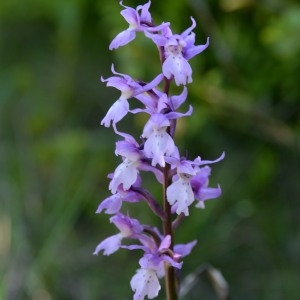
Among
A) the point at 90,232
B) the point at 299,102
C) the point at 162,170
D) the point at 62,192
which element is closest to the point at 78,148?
the point at 62,192

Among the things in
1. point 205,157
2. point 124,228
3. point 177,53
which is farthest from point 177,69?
point 205,157

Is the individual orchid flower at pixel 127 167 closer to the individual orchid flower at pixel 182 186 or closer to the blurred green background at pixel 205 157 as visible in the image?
the individual orchid flower at pixel 182 186

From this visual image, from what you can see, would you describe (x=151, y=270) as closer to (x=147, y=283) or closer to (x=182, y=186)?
(x=147, y=283)

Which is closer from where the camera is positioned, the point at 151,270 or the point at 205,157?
the point at 151,270

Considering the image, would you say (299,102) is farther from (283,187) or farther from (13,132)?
(13,132)

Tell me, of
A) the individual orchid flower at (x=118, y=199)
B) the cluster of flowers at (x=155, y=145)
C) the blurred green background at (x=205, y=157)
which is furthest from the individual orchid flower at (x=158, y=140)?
the blurred green background at (x=205, y=157)

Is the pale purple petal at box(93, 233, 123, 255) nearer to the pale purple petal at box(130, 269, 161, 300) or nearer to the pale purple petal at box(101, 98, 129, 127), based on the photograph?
the pale purple petal at box(130, 269, 161, 300)

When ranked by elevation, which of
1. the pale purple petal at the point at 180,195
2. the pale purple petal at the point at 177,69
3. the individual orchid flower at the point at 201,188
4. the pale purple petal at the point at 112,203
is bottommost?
the individual orchid flower at the point at 201,188
